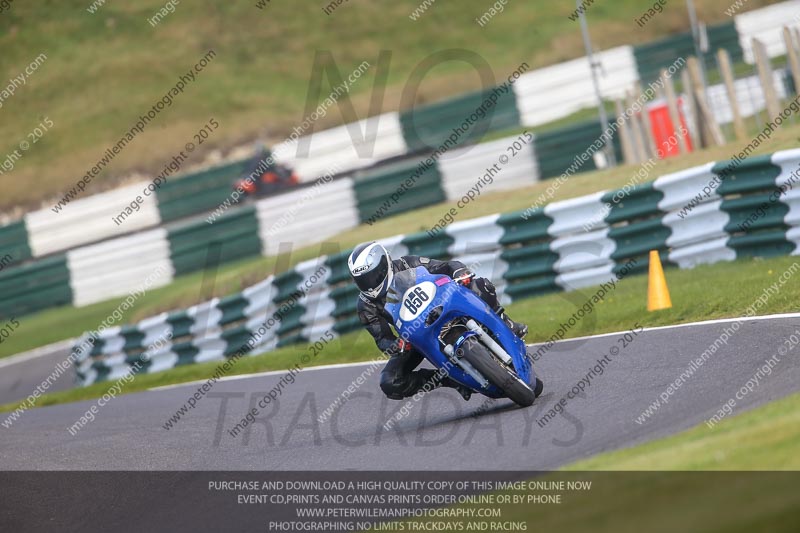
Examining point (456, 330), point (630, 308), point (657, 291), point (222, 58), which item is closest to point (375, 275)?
point (456, 330)

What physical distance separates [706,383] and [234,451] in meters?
3.82

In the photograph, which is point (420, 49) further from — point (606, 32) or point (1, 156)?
point (1, 156)

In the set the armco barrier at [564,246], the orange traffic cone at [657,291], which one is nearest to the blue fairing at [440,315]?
the orange traffic cone at [657,291]

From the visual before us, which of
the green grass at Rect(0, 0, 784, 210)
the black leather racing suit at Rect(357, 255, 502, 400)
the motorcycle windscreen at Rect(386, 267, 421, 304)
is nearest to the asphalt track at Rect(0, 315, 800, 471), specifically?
the black leather racing suit at Rect(357, 255, 502, 400)

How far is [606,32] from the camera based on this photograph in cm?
3706

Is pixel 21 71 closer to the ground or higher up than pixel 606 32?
higher up

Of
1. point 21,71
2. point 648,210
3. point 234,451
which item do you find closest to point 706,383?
point 234,451

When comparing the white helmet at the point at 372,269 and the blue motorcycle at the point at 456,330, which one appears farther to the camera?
the white helmet at the point at 372,269

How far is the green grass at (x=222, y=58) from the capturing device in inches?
1439

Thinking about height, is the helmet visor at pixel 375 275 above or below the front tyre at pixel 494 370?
above

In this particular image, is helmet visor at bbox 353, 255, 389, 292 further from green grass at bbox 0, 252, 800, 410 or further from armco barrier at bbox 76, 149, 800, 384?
armco barrier at bbox 76, 149, 800, 384

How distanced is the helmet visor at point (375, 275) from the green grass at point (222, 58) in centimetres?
2751

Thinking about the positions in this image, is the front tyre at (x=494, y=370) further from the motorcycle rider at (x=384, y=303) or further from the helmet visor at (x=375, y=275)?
the helmet visor at (x=375, y=275)

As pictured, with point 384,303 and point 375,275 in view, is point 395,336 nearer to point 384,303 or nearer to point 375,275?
point 384,303
